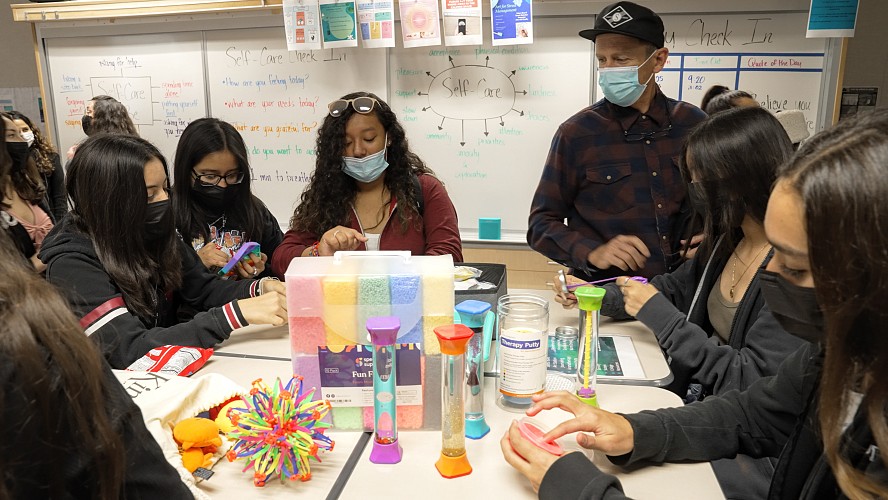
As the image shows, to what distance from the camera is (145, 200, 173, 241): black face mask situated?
1.75 m

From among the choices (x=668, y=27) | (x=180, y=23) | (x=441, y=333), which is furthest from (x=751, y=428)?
(x=180, y=23)

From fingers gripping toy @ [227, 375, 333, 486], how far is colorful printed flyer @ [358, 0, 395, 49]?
107 inches

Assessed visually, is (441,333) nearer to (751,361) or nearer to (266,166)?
(751,361)

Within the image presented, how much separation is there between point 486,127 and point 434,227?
4.32 feet

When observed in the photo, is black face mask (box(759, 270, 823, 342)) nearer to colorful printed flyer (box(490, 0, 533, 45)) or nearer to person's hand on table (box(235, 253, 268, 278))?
person's hand on table (box(235, 253, 268, 278))

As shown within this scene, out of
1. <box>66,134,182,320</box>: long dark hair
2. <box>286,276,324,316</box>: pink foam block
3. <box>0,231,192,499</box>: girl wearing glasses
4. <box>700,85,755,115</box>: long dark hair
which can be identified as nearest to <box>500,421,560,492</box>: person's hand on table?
<box>286,276,324,316</box>: pink foam block

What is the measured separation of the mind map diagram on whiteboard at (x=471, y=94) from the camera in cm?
343

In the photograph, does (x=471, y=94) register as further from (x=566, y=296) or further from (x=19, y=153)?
(x=19, y=153)

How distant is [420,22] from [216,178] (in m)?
1.58

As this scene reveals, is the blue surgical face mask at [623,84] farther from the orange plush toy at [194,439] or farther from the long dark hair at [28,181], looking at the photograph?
the long dark hair at [28,181]

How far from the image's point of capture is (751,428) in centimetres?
119

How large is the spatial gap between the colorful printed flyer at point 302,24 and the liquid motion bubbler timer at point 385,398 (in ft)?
9.12

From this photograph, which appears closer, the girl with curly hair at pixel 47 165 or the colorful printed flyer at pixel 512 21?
the colorful printed flyer at pixel 512 21

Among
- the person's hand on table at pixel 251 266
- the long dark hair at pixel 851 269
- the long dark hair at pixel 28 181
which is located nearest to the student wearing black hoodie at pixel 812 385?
the long dark hair at pixel 851 269
